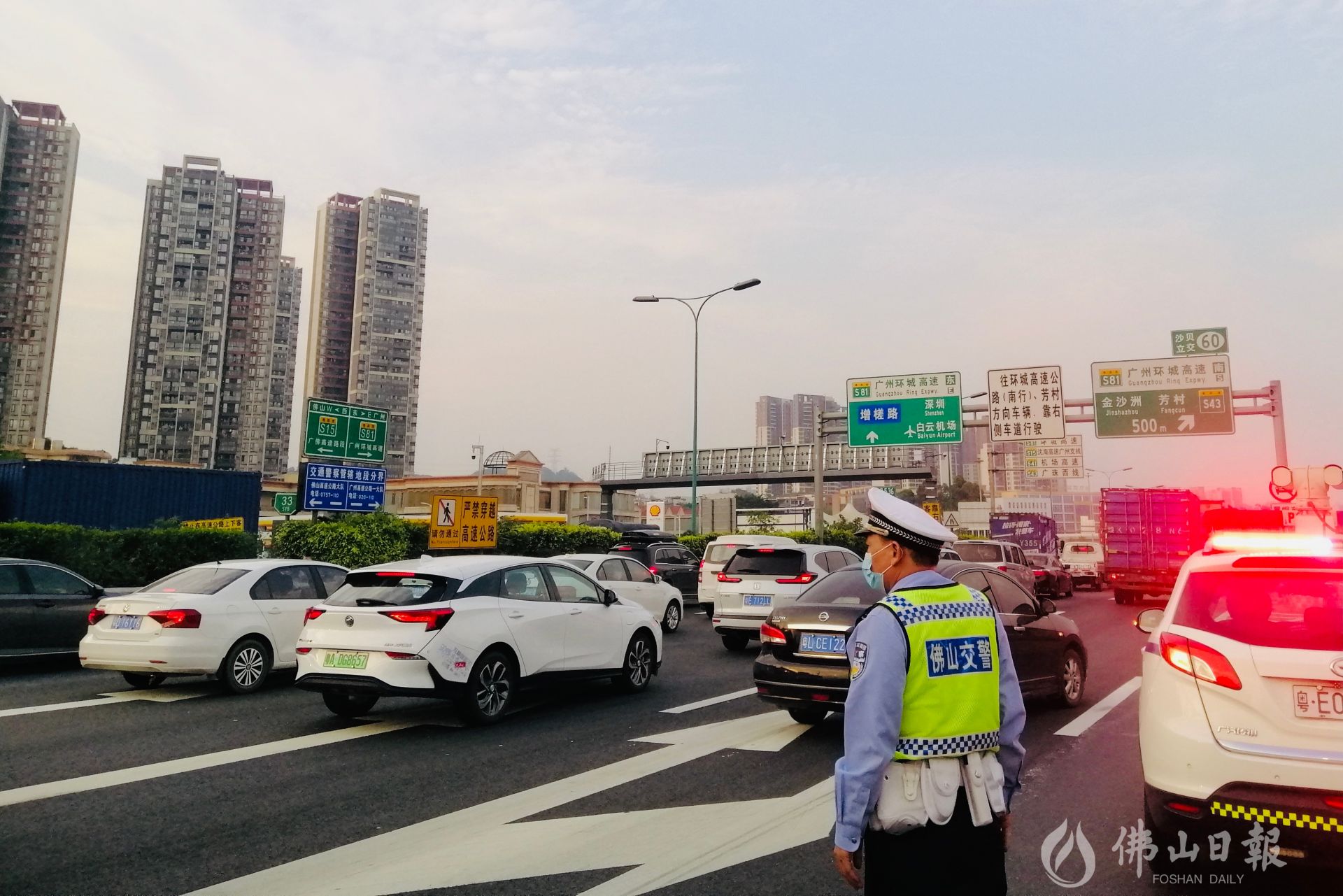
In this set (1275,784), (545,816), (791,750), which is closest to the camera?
(1275,784)

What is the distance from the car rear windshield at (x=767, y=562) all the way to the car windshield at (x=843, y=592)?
5623 mm

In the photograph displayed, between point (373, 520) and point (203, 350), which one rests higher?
point (203, 350)

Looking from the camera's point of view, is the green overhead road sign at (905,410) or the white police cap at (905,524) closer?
the white police cap at (905,524)

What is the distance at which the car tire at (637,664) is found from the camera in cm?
1032

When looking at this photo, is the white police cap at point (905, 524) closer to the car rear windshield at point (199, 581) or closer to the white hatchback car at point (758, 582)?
the car rear windshield at point (199, 581)

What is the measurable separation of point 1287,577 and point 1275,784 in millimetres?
990

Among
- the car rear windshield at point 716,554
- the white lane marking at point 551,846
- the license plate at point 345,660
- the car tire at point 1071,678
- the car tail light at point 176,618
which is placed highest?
the car rear windshield at point 716,554

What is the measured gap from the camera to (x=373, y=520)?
20.7m

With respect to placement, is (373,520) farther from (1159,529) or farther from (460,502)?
(1159,529)

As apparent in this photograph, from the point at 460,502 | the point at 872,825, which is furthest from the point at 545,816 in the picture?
the point at 460,502

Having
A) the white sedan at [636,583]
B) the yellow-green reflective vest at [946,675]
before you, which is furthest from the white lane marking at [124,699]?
the yellow-green reflective vest at [946,675]

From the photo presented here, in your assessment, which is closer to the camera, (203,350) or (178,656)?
(178,656)

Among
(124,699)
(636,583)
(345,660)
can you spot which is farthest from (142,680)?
(636,583)

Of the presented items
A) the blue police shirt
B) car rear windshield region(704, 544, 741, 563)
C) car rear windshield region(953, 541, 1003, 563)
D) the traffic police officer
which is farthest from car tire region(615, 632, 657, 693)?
car rear windshield region(953, 541, 1003, 563)
